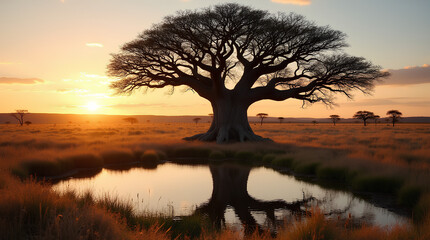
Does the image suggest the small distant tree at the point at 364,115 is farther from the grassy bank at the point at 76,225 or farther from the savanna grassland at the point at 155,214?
the grassy bank at the point at 76,225

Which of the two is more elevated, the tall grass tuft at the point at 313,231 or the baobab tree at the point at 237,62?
the baobab tree at the point at 237,62

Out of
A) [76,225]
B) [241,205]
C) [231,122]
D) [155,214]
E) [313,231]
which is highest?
[231,122]

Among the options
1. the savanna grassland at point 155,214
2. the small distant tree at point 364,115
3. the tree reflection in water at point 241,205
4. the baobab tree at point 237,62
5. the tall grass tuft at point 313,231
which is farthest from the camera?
the small distant tree at point 364,115

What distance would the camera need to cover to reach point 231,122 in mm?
25828

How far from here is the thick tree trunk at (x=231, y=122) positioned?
25.4 metres

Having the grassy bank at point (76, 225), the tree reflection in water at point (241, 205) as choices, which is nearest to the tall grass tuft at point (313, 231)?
the grassy bank at point (76, 225)

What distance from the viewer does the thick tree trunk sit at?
2538 centimetres

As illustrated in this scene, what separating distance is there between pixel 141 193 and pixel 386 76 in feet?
67.8

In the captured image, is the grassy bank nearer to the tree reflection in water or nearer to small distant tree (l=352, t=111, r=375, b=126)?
the tree reflection in water

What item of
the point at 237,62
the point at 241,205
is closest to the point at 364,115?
the point at 237,62

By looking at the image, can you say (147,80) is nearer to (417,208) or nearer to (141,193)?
(141,193)

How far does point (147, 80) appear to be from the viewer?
25.2m

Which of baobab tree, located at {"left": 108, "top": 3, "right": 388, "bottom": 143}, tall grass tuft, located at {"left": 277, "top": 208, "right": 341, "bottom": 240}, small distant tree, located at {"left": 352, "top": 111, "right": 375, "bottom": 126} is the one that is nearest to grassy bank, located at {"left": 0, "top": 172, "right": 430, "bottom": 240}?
tall grass tuft, located at {"left": 277, "top": 208, "right": 341, "bottom": 240}

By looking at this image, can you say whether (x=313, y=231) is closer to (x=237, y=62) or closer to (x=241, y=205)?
(x=241, y=205)
